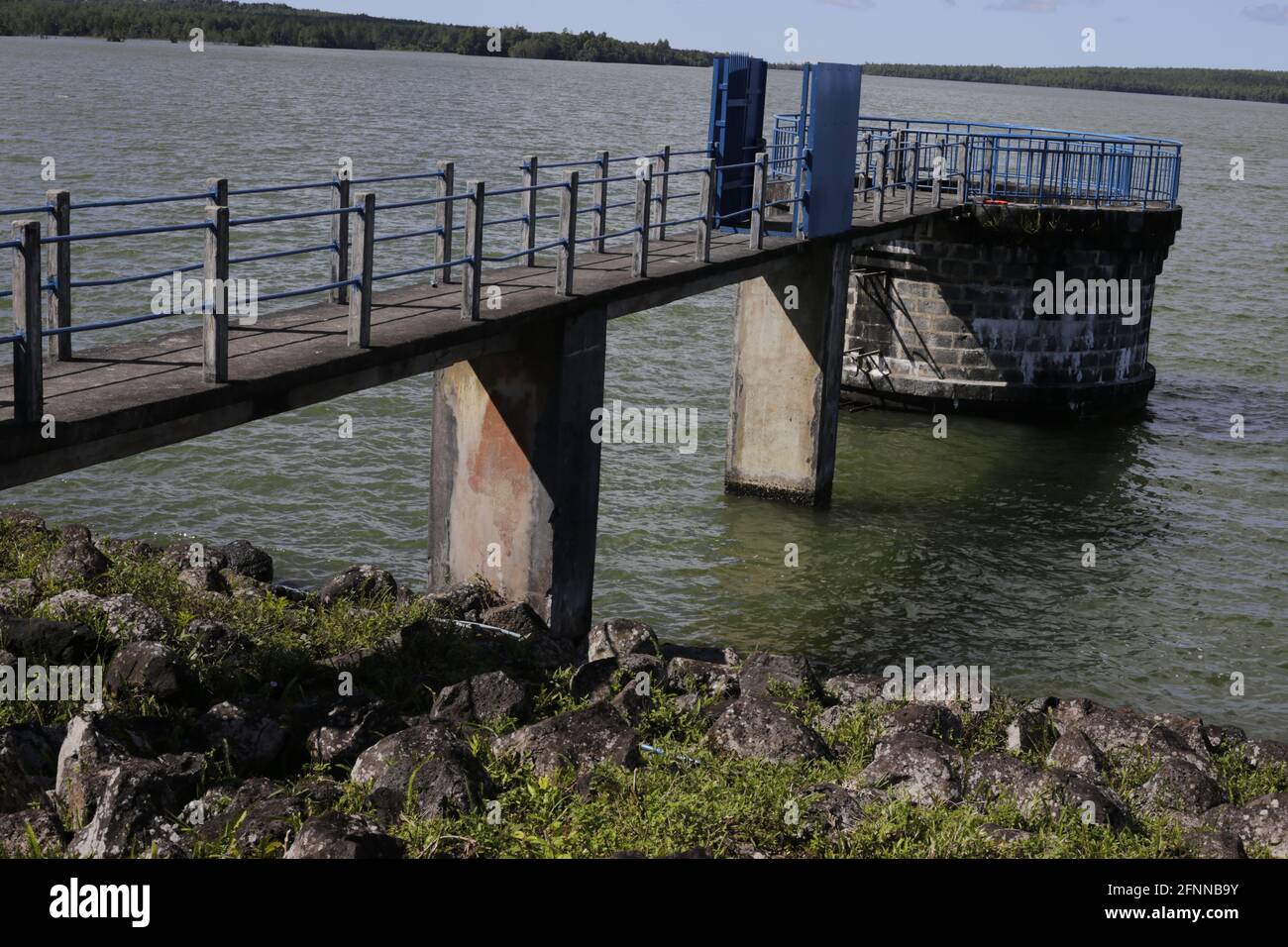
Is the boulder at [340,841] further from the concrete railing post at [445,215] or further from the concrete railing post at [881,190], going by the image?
the concrete railing post at [881,190]

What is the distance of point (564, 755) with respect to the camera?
31.7ft

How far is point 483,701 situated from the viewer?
10.6 meters

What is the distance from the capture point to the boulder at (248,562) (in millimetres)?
13914

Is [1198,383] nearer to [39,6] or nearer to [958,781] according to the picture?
[958,781]

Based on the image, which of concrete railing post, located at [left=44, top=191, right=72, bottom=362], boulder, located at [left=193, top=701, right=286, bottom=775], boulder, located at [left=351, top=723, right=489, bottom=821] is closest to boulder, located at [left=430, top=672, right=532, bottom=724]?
boulder, located at [left=351, top=723, right=489, bottom=821]

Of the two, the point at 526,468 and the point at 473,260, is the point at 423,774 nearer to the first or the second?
the point at 473,260

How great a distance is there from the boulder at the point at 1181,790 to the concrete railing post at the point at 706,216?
21.8ft

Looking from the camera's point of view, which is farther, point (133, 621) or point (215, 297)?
point (133, 621)

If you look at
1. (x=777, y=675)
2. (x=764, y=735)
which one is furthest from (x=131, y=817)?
(x=777, y=675)

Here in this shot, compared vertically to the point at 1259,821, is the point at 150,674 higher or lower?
higher

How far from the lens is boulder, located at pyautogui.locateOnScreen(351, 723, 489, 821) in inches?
345

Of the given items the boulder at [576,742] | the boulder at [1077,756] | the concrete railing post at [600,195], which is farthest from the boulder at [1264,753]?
the concrete railing post at [600,195]

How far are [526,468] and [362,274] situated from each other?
2.78 m
